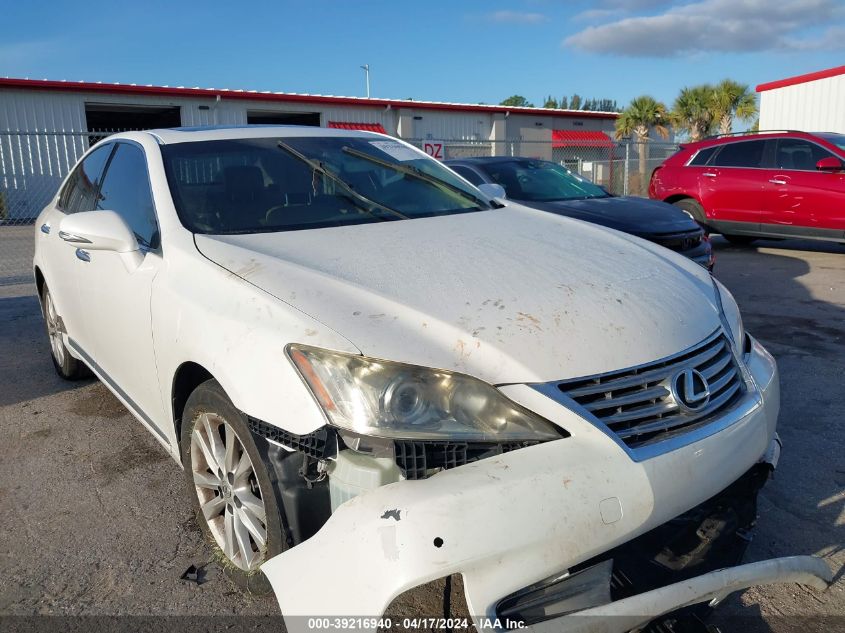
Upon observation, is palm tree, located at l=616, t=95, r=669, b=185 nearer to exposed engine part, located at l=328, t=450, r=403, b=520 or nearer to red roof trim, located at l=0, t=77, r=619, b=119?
red roof trim, located at l=0, t=77, r=619, b=119

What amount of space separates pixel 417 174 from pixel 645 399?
2036mm

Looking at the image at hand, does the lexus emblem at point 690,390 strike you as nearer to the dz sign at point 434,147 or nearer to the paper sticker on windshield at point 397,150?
the paper sticker on windshield at point 397,150

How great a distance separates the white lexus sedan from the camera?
1.65 m

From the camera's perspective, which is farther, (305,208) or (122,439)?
(122,439)

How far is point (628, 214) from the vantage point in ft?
22.7

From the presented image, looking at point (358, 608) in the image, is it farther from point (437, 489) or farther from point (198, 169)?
point (198, 169)

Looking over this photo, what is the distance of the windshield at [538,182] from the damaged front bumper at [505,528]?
5.97 metres

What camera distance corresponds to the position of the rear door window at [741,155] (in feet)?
31.7

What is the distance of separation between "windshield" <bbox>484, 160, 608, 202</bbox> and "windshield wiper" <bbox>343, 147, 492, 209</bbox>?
13.2ft

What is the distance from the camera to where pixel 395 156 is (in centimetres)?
370

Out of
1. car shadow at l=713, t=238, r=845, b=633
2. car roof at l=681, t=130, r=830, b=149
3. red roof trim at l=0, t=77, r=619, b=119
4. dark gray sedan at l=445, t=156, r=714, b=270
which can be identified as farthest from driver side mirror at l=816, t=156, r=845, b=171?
red roof trim at l=0, t=77, r=619, b=119

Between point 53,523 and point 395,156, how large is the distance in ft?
7.67

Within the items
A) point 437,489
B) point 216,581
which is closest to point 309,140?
point 216,581

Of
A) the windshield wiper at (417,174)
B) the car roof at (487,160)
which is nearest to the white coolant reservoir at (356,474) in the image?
the windshield wiper at (417,174)
